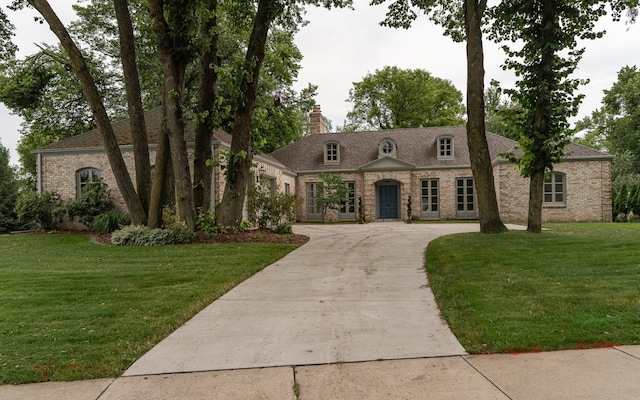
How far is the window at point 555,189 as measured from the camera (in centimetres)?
2127

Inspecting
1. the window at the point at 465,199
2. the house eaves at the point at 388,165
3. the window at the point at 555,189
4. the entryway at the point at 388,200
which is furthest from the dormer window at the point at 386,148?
the window at the point at 555,189

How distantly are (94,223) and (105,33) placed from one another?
14048 mm

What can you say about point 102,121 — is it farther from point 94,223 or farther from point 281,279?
point 281,279

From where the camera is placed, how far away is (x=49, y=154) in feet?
58.2

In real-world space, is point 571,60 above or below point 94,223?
above

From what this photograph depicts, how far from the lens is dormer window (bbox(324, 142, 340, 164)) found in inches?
1007

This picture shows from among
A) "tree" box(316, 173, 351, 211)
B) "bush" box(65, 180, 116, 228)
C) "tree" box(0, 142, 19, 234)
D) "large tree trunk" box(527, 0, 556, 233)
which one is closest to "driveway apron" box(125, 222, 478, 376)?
"large tree trunk" box(527, 0, 556, 233)

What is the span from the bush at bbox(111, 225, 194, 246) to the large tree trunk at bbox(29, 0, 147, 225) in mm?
938

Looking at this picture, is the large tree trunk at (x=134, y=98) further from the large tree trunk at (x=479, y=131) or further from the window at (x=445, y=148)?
the window at (x=445, y=148)

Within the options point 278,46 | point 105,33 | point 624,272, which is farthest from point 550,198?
point 105,33

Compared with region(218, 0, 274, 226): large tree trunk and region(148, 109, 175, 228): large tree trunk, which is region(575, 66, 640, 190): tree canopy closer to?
region(218, 0, 274, 226): large tree trunk

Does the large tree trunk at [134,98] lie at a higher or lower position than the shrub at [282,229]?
higher

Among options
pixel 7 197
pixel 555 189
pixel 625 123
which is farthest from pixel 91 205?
pixel 625 123

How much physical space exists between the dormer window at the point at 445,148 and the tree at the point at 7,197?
23.4m
